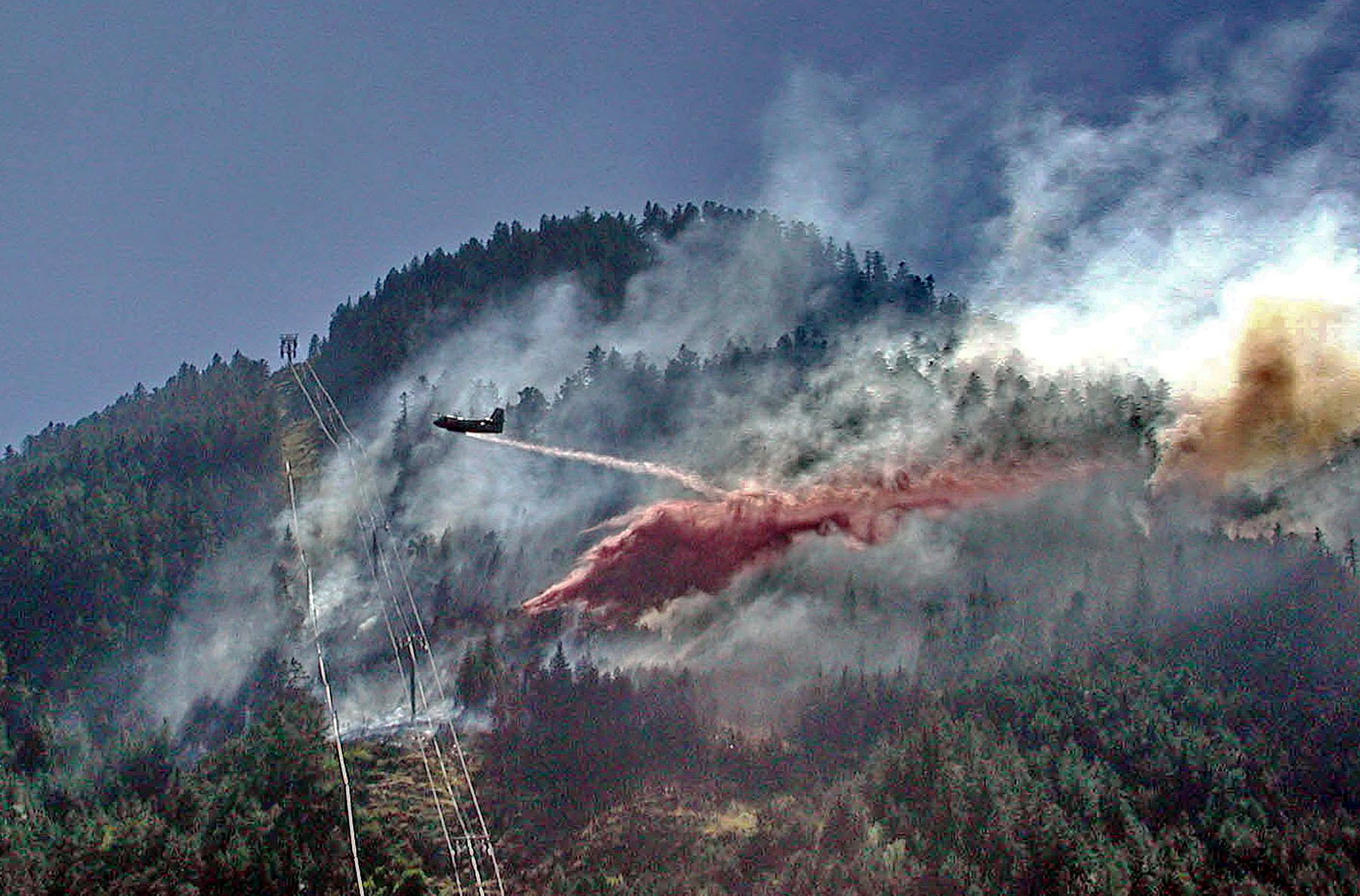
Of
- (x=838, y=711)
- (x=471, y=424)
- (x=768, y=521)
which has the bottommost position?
(x=838, y=711)

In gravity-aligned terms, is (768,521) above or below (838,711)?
above

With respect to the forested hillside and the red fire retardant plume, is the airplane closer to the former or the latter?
the forested hillside

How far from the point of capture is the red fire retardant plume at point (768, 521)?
120500 millimetres

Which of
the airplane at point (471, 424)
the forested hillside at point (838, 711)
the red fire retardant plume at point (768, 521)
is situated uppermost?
the airplane at point (471, 424)

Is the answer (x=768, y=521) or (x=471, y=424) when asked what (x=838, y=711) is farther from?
(x=471, y=424)

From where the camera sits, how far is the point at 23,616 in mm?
194125

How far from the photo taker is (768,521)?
122375 mm

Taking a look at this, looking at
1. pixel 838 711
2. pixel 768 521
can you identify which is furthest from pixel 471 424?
pixel 838 711

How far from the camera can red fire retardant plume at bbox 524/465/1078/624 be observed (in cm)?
12050

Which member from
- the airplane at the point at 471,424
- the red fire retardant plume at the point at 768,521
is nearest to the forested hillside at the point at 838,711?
the red fire retardant plume at the point at 768,521

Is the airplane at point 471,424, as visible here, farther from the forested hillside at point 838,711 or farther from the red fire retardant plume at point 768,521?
the red fire retardant plume at point 768,521

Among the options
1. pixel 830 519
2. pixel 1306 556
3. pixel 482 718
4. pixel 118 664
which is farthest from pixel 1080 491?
pixel 118 664

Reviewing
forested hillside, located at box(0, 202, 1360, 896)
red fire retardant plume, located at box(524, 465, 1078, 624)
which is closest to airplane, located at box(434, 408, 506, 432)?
forested hillside, located at box(0, 202, 1360, 896)

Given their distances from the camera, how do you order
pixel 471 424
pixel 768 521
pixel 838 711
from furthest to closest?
pixel 838 711 → pixel 768 521 → pixel 471 424
